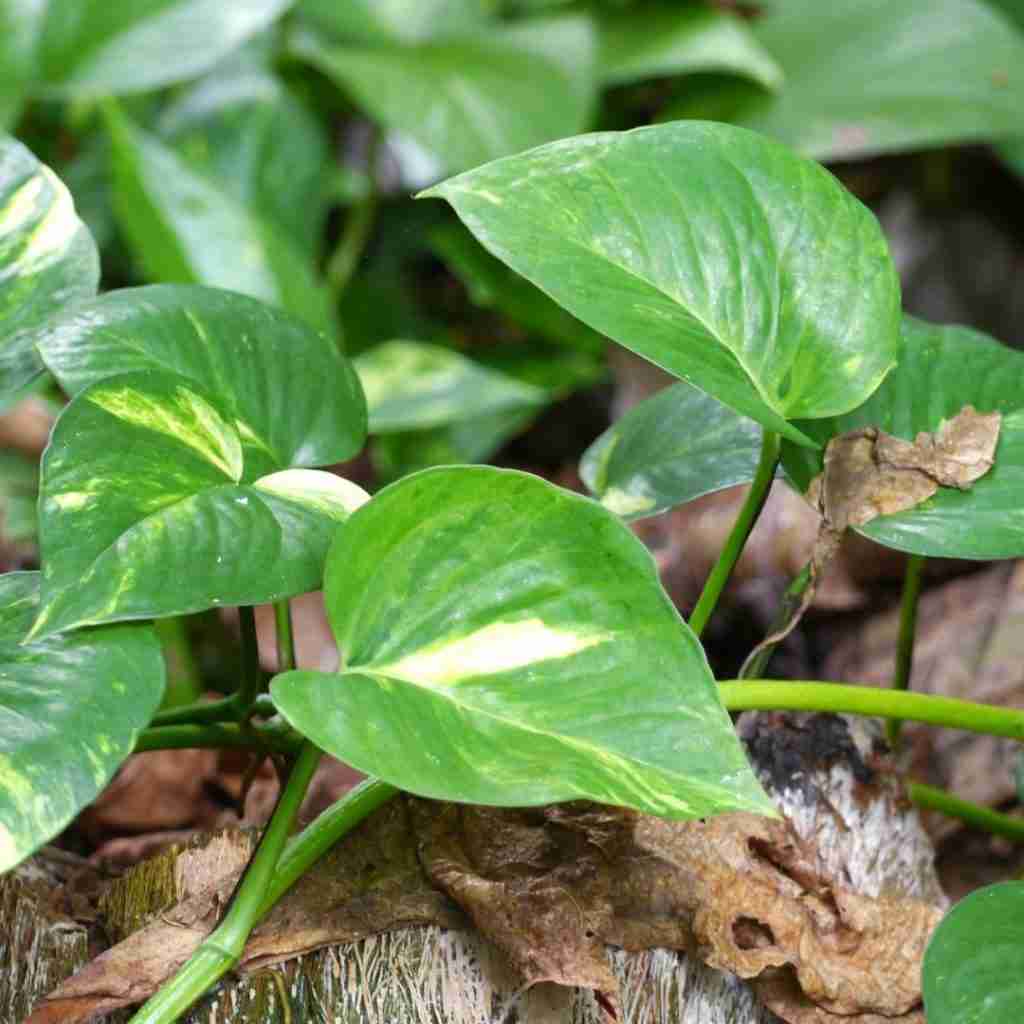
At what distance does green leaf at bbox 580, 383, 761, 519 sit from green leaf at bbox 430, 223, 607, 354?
140 centimetres

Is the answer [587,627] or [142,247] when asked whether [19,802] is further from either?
[142,247]

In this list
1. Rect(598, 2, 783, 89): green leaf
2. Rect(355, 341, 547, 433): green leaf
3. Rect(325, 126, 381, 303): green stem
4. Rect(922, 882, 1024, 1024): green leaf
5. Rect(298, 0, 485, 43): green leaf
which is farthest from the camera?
Rect(325, 126, 381, 303): green stem

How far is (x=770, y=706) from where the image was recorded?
0.71 meters

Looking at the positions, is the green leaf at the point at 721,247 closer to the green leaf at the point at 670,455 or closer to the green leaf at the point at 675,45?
the green leaf at the point at 670,455

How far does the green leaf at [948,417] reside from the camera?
2.27 feet

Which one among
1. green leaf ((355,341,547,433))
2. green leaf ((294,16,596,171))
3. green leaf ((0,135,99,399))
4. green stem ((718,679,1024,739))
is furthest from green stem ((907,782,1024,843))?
green leaf ((294,16,596,171))

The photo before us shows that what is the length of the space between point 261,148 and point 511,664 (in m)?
1.91

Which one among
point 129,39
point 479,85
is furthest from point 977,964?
point 129,39

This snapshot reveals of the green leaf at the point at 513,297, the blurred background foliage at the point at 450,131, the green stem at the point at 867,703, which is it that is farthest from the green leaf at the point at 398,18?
the green stem at the point at 867,703

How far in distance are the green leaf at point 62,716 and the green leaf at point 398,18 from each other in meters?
1.87

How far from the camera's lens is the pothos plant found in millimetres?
563

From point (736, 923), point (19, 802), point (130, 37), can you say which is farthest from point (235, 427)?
point (130, 37)

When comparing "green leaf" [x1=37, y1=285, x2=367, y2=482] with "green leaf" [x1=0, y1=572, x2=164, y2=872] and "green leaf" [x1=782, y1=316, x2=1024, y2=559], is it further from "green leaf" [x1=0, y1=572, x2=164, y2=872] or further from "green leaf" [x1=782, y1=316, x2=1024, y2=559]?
"green leaf" [x1=782, y1=316, x2=1024, y2=559]

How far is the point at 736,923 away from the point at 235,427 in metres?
0.38
